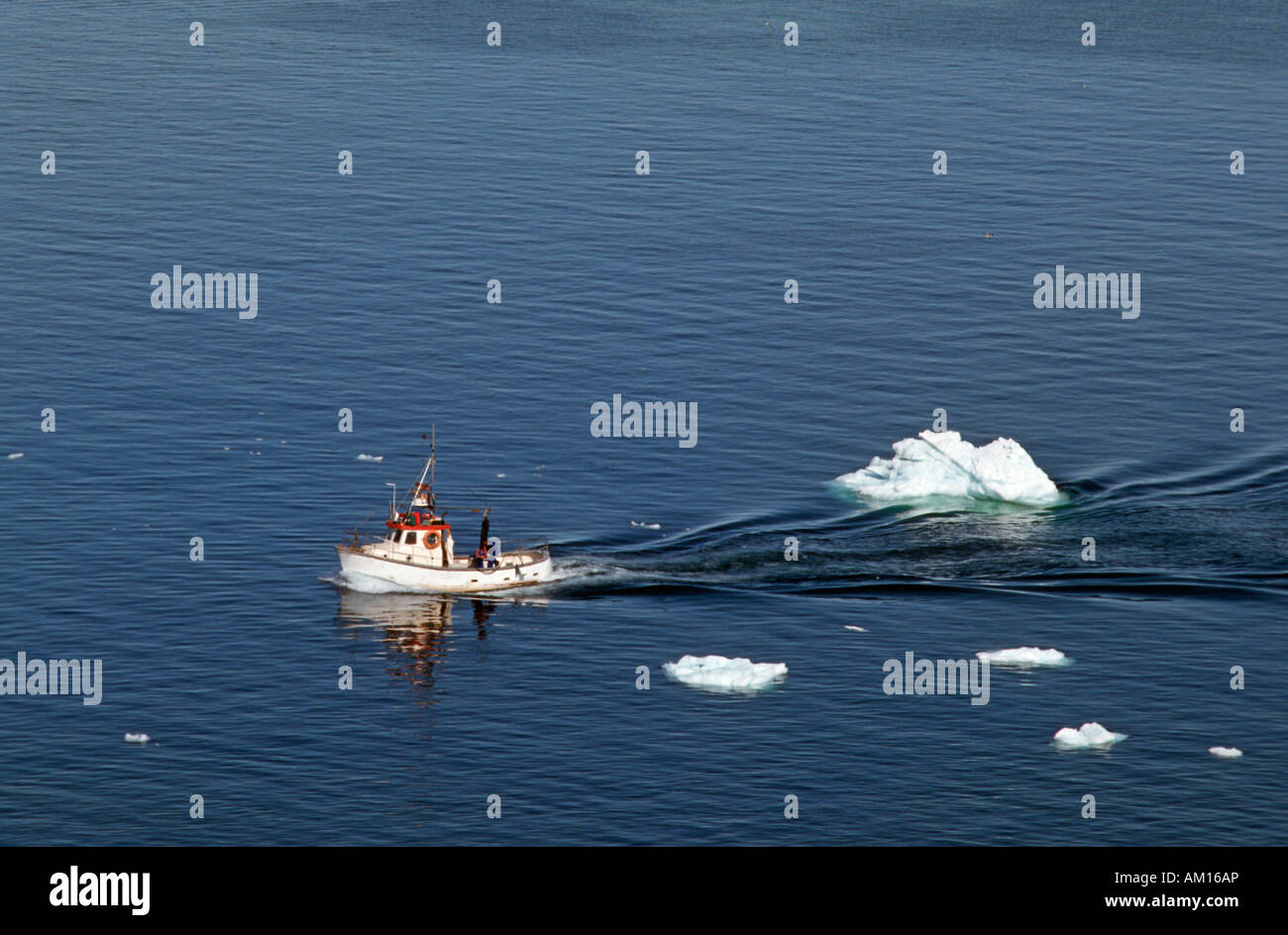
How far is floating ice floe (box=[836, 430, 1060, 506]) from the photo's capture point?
142125 millimetres

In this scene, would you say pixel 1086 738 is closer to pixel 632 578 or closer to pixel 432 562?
pixel 632 578

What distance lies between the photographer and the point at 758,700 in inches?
4557

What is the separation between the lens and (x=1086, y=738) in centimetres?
10962

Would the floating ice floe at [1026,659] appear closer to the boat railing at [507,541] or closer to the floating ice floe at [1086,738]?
the floating ice floe at [1086,738]

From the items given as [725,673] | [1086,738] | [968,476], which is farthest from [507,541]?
[1086,738]

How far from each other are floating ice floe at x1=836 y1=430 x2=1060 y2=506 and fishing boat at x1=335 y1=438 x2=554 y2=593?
95.5ft

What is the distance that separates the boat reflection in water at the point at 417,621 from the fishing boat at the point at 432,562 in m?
1.04

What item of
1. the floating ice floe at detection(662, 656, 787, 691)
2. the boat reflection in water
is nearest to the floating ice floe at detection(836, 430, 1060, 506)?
the floating ice floe at detection(662, 656, 787, 691)

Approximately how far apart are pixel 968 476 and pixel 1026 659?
969 inches

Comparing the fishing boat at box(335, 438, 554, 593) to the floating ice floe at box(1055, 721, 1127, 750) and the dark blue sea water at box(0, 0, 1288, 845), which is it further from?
the floating ice floe at box(1055, 721, 1127, 750)

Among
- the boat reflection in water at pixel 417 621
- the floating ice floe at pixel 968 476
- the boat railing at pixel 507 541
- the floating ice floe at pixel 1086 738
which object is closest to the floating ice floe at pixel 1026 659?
the floating ice floe at pixel 1086 738

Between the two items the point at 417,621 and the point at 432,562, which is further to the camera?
the point at 432,562

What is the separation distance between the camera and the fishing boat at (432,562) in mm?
127312
